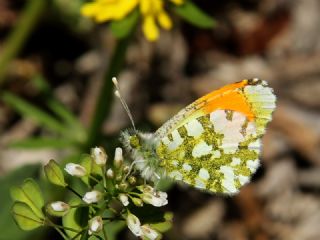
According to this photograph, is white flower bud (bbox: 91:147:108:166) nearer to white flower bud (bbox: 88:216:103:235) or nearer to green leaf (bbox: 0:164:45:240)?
white flower bud (bbox: 88:216:103:235)

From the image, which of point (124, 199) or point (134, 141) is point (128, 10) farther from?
point (124, 199)

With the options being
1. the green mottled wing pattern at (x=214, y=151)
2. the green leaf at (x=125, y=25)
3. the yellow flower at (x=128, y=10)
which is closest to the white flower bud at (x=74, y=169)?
the green mottled wing pattern at (x=214, y=151)

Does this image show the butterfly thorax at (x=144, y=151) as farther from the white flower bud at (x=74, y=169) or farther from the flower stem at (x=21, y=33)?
the flower stem at (x=21, y=33)

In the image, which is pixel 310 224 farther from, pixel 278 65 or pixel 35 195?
pixel 35 195

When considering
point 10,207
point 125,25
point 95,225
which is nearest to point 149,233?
point 95,225

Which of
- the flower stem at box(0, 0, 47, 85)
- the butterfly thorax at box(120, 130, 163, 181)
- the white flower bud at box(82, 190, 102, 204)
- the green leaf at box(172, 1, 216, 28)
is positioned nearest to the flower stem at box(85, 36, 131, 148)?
the green leaf at box(172, 1, 216, 28)

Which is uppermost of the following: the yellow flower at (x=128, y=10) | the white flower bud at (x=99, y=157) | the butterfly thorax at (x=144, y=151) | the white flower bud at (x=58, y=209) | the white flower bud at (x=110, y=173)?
the yellow flower at (x=128, y=10)
